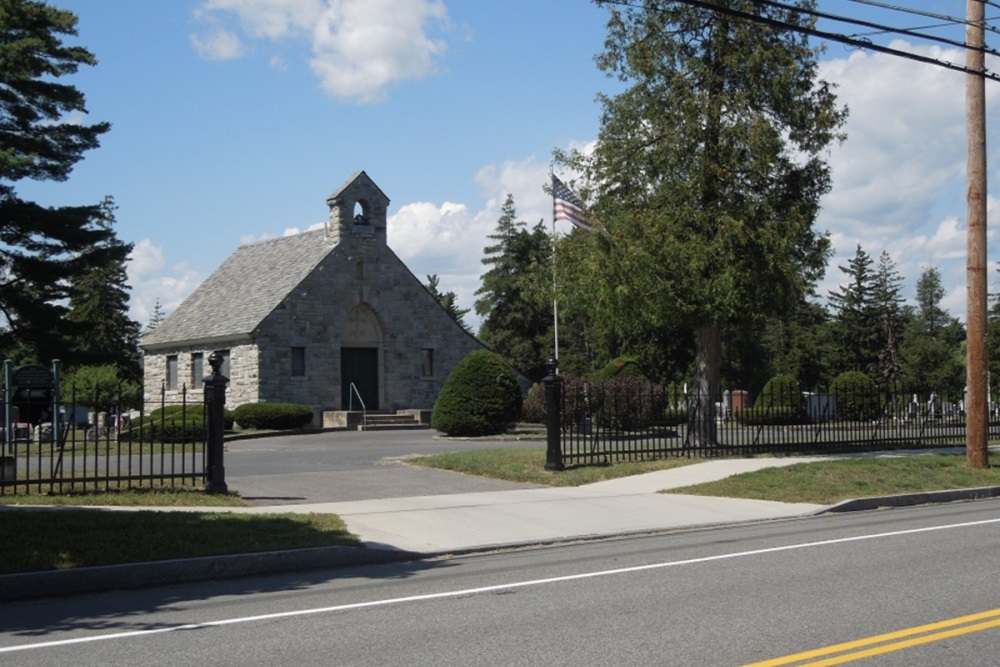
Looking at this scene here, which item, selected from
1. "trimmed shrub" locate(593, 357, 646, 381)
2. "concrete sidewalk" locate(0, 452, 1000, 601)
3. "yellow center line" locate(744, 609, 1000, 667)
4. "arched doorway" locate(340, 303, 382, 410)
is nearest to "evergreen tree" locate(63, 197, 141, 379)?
"arched doorway" locate(340, 303, 382, 410)

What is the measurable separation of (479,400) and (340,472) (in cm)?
1155

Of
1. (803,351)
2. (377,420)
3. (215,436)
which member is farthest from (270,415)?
(803,351)

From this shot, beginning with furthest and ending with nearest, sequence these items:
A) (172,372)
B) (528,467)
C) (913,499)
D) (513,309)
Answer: (513,309) → (172,372) → (528,467) → (913,499)

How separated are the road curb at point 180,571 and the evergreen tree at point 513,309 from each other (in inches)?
2366

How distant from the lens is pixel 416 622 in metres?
8.24

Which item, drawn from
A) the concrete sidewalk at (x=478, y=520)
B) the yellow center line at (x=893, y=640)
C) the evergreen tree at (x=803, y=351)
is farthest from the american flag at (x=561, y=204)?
the evergreen tree at (x=803, y=351)

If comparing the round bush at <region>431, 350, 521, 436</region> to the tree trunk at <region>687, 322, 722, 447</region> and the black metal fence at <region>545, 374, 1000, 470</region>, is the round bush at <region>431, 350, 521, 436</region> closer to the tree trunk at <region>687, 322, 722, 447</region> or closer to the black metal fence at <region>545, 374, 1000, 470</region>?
the black metal fence at <region>545, 374, 1000, 470</region>

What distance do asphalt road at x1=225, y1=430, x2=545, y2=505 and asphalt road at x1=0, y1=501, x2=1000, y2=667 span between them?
577cm

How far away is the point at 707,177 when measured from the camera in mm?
22531

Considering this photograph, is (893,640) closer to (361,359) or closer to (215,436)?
(215,436)

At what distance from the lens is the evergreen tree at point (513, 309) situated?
73.8 metres

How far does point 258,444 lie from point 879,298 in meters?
68.8

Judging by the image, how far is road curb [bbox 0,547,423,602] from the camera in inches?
396

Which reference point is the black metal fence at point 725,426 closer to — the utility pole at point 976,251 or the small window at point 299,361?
the utility pole at point 976,251
